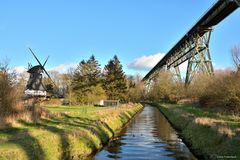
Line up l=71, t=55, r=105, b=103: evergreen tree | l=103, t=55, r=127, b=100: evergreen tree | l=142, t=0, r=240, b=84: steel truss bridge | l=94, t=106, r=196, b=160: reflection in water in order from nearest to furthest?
l=94, t=106, r=196, b=160: reflection in water
l=142, t=0, r=240, b=84: steel truss bridge
l=71, t=55, r=105, b=103: evergreen tree
l=103, t=55, r=127, b=100: evergreen tree

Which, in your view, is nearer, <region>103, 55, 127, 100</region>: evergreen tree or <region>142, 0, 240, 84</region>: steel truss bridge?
<region>142, 0, 240, 84</region>: steel truss bridge

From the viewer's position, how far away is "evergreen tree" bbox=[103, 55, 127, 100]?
8275 cm

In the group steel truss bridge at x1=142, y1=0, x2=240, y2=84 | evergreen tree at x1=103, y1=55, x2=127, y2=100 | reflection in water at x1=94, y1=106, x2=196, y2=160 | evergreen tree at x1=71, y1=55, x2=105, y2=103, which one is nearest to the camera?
reflection in water at x1=94, y1=106, x2=196, y2=160

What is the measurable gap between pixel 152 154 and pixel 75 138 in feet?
15.3

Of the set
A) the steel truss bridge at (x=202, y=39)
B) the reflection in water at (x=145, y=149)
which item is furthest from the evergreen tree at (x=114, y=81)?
the reflection in water at (x=145, y=149)

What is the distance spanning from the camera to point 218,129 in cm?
2009

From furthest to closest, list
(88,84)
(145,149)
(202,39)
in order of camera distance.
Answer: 1. (88,84)
2. (202,39)
3. (145,149)

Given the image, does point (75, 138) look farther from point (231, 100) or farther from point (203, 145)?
point (231, 100)

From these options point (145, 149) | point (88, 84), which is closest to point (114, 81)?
point (88, 84)

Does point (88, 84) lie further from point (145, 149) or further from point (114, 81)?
point (145, 149)

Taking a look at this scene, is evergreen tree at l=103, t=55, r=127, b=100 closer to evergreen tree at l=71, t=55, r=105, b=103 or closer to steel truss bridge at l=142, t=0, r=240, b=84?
evergreen tree at l=71, t=55, r=105, b=103

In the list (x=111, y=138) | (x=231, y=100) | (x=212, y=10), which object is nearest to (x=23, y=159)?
(x=111, y=138)

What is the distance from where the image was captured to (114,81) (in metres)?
82.8

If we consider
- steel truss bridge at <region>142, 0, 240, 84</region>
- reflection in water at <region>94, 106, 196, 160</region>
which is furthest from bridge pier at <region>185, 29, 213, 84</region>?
reflection in water at <region>94, 106, 196, 160</region>
